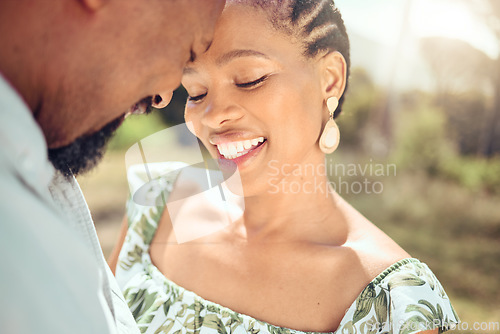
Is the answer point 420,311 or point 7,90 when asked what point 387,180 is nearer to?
point 420,311

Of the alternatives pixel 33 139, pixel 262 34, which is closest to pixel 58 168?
pixel 33 139

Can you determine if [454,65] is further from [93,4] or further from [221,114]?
[93,4]

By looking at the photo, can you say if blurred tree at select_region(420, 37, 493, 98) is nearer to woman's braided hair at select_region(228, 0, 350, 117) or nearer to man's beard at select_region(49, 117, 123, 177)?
woman's braided hair at select_region(228, 0, 350, 117)

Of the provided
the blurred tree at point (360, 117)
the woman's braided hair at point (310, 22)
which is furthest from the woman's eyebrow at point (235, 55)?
the blurred tree at point (360, 117)

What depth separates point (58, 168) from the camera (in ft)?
4.34

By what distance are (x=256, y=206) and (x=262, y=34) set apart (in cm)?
77

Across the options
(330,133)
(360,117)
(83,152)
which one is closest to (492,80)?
(360,117)

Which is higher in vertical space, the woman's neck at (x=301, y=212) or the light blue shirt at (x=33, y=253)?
the light blue shirt at (x=33, y=253)

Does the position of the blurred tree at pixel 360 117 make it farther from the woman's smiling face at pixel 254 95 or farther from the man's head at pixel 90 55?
the man's head at pixel 90 55

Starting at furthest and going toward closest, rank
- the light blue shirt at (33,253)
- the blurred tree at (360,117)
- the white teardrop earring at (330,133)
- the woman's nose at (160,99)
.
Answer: the blurred tree at (360,117) → the white teardrop earring at (330,133) → the woman's nose at (160,99) → the light blue shirt at (33,253)

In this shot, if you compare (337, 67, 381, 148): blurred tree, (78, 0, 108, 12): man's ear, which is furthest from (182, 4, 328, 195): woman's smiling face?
(337, 67, 381, 148): blurred tree

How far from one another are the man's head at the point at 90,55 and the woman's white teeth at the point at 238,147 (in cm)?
50

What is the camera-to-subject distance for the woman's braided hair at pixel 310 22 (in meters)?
1.71

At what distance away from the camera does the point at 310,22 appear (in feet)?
5.84
